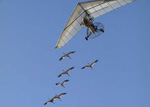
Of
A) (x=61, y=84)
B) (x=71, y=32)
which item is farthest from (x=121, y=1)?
(x=61, y=84)

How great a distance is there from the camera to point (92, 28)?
209 feet

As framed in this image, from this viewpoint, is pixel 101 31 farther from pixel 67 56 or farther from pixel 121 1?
pixel 67 56

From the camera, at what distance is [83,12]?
216 feet

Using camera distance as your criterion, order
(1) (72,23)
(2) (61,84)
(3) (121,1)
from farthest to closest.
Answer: (2) (61,84), (1) (72,23), (3) (121,1)

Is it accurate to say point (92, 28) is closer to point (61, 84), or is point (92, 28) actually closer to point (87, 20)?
point (87, 20)

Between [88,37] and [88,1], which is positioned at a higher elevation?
[88,1]

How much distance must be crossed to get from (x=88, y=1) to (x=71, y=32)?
7.14m

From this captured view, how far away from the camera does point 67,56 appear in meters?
70.6

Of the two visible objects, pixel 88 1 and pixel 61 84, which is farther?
pixel 61 84

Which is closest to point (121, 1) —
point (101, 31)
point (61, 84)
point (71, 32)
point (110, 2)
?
point (110, 2)

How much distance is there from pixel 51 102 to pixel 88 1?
22.7 meters

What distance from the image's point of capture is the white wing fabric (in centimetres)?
6375

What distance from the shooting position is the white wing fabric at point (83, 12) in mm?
63750

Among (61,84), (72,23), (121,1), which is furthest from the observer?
(61,84)
